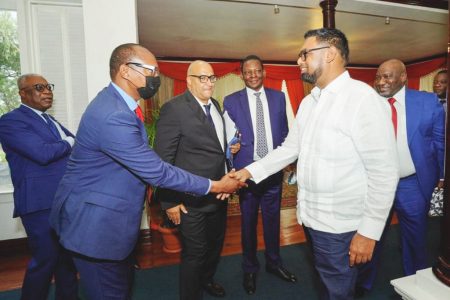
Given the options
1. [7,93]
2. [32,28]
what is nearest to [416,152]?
[32,28]

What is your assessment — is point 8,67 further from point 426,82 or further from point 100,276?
point 426,82

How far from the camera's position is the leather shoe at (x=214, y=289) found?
2623 millimetres

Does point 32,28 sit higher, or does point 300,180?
point 32,28

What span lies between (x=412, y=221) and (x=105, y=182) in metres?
2.26

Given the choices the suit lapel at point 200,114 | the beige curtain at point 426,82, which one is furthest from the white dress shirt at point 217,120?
the beige curtain at point 426,82

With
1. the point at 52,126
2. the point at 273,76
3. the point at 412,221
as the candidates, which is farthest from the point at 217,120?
the point at 273,76

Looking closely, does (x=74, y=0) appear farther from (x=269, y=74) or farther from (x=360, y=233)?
(x=269, y=74)

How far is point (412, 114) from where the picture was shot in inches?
90.2

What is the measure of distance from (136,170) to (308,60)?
3.45 ft

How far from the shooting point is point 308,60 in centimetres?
162

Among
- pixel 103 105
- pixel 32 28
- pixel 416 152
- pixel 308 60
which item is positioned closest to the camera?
pixel 103 105

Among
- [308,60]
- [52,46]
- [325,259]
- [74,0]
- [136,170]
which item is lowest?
[325,259]

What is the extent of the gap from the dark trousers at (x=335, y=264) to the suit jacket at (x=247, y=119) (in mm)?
1327

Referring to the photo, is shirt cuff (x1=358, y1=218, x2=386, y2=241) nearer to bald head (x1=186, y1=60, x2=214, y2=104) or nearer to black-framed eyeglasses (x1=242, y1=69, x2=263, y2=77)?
bald head (x1=186, y1=60, x2=214, y2=104)
